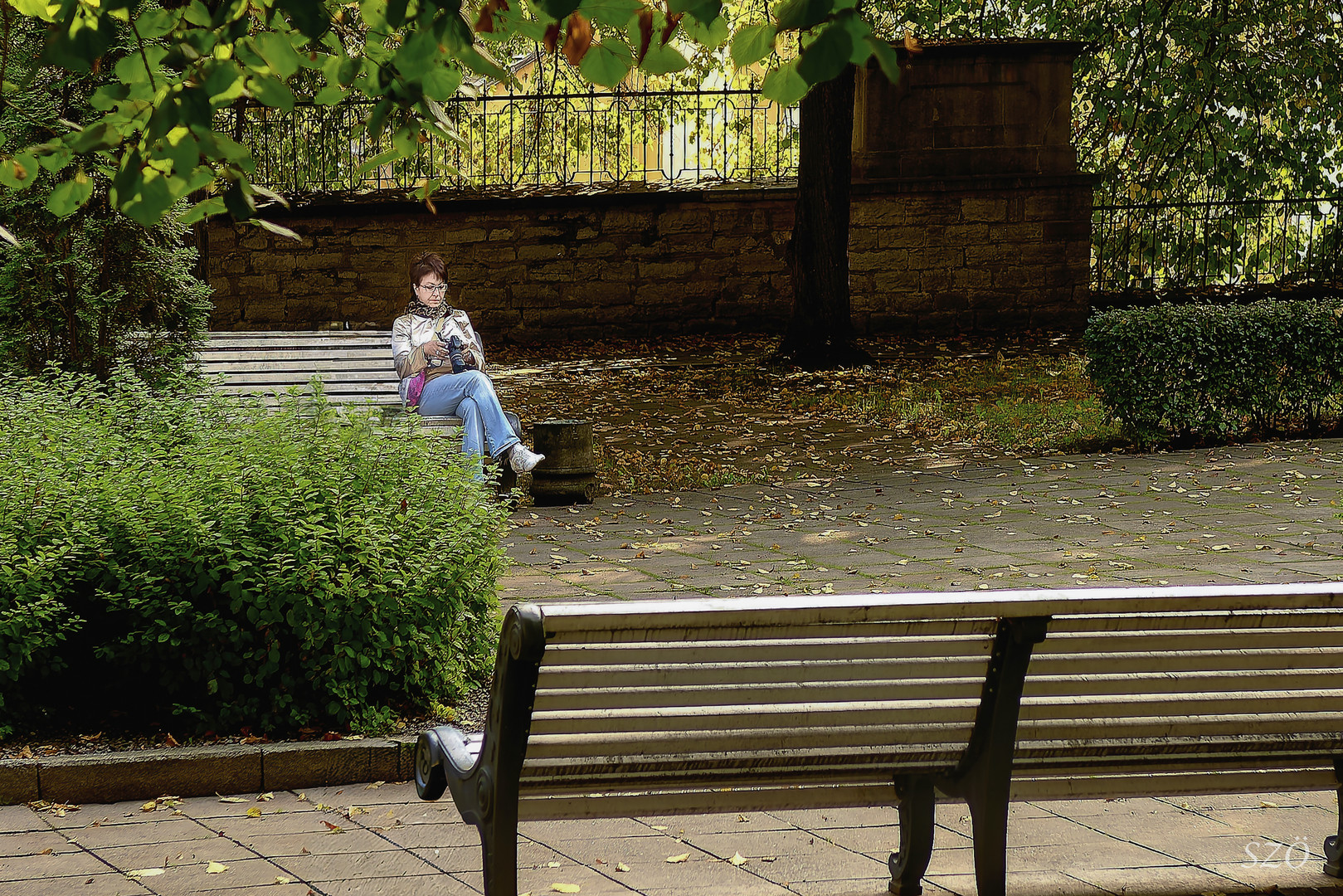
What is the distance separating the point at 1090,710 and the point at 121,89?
2.59 meters

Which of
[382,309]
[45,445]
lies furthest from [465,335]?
[382,309]

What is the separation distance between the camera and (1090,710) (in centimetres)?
341

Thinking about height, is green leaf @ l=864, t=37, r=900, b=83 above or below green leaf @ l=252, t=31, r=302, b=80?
below

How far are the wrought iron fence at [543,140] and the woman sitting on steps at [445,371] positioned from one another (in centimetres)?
831

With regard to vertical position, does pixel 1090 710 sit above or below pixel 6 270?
below

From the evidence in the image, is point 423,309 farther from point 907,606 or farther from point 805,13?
point 805,13

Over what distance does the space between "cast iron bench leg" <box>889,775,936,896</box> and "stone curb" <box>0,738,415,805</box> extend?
5.38ft

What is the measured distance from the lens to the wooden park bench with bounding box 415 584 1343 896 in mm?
3080

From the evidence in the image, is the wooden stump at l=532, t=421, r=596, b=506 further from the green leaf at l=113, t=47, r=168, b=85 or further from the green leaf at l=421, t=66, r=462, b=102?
the green leaf at l=421, t=66, r=462, b=102

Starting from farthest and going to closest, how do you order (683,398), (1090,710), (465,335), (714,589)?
(683,398)
(465,335)
(714,589)
(1090,710)

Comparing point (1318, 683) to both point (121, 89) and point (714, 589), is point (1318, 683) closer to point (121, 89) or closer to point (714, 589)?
point (121, 89)

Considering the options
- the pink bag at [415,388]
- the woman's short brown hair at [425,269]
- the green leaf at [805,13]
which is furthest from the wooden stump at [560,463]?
the green leaf at [805,13]

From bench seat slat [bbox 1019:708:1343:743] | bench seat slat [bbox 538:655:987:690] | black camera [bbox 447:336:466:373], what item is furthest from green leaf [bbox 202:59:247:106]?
black camera [bbox 447:336:466:373]

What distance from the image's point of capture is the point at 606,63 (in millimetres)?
3180
